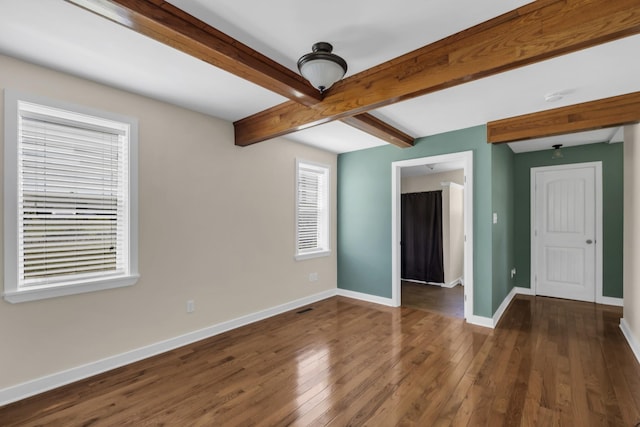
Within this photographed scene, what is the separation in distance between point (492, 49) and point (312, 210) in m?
3.50

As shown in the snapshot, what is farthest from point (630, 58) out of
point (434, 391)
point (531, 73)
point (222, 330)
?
point (222, 330)

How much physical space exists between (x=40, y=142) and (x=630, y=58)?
458cm

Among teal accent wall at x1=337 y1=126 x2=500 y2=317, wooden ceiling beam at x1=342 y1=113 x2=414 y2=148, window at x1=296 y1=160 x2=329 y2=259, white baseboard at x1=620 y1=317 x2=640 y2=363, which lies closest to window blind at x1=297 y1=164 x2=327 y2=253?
window at x1=296 y1=160 x2=329 y2=259

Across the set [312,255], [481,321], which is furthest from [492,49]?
[312,255]

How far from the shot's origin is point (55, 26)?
1.85m

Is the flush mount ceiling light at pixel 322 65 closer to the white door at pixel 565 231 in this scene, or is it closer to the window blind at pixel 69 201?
the window blind at pixel 69 201

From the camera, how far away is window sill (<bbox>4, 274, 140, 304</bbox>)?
7.30 feet

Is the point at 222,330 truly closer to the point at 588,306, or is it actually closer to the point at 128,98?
the point at 128,98

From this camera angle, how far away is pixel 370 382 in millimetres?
2469

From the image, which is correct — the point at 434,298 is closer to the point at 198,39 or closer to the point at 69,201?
the point at 198,39

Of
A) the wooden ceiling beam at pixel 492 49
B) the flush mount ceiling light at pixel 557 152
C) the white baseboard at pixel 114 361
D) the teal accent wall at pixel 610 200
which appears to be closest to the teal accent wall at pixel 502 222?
the flush mount ceiling light at pixel 557 152

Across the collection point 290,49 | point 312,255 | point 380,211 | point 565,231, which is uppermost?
point 290,49

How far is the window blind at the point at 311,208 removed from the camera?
4.77 meters

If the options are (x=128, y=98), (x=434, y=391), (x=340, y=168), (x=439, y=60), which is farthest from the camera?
(x=340, y=168)
